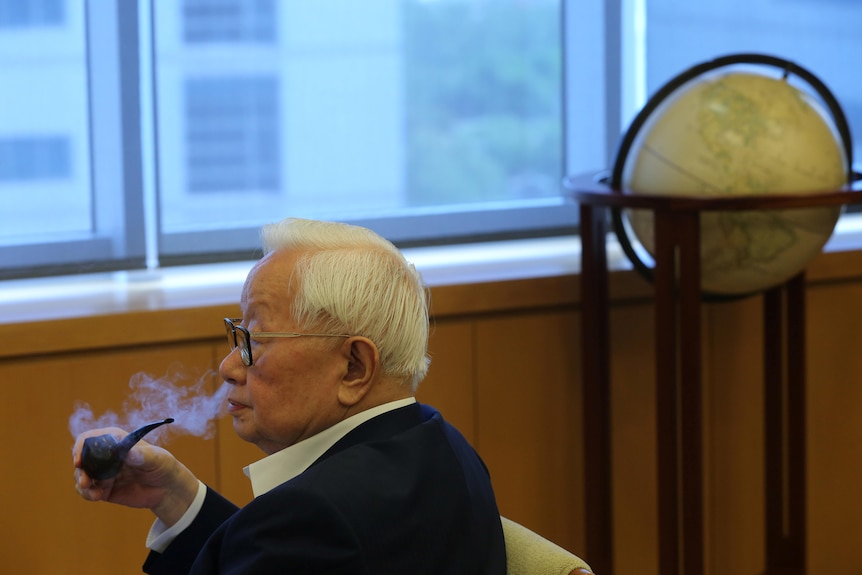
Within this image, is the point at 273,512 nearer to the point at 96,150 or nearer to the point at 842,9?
the point at 96,150

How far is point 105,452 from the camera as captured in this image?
172 cm

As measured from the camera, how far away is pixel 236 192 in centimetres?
311

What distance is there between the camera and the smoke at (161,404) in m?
2.28

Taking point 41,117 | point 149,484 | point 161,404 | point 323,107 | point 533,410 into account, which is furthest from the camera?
point 323,107

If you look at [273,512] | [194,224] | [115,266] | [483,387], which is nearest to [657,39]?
[483,387]

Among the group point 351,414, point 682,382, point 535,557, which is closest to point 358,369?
point 351,414

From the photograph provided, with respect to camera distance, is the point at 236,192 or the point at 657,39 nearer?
the point at 236,192

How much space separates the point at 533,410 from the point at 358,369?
4.80 ft

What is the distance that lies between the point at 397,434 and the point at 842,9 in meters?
2.74

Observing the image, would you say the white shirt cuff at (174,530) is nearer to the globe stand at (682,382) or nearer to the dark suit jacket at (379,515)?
the dark suit jacket at (379,515)

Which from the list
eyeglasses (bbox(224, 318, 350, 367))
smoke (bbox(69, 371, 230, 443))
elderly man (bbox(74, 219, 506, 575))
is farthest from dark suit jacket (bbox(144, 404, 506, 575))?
smoke (bbox(69, 371, 230, 443))

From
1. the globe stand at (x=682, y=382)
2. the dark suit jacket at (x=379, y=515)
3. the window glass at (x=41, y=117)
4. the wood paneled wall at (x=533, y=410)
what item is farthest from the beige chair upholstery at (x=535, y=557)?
the window glass at (x=41, y=117)

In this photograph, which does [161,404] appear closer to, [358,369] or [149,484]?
[149,484]

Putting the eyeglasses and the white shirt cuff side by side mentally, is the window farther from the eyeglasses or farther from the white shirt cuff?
the eyeglasses
